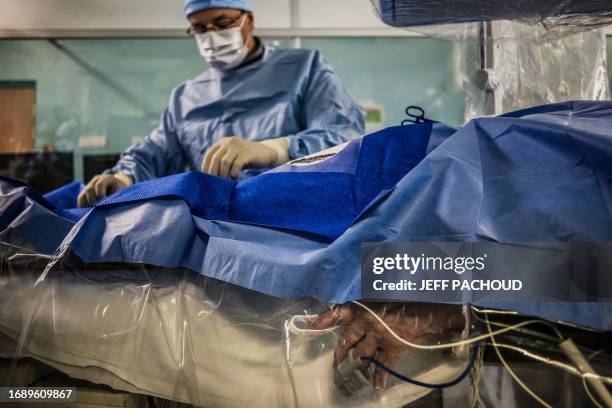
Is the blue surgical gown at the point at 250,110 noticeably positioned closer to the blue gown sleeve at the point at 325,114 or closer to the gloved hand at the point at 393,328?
the blue gown sleeve at the point at 325,114

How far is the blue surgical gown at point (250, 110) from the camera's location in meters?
1.15

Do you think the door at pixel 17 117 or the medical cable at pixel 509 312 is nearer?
the medical cable at pixel 509 312

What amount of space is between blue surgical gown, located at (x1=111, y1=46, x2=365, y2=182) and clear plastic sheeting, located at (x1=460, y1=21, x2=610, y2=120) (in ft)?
0.91

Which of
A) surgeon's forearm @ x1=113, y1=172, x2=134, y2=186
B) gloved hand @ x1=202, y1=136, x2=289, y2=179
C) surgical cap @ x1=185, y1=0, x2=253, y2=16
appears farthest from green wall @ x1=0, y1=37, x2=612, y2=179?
gloved hand @ x1=202, y1=136, x2=289, y2=179

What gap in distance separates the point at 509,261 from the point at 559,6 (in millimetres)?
407

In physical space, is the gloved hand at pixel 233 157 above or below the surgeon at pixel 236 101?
below

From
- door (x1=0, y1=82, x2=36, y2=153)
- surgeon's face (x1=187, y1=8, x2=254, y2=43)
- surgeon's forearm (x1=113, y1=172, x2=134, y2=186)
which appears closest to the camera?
surgeon's forearm (x1=113, y1=172, x2=134, y2=186)

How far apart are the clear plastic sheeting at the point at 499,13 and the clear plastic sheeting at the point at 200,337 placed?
430 mm

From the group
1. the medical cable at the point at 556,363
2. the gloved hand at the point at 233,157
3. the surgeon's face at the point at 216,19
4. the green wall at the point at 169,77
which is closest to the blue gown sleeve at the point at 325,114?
the gloved hand at the point at 233,157

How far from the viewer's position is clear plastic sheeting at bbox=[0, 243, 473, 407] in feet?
1.70

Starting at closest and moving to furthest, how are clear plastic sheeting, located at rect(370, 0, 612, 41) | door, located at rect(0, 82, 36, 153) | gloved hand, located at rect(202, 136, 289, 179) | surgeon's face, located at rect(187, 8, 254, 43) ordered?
1. clear plastic sheeting, located at rect(370, 0, 612, 41)
2. gloved hand, located at rect(202, 136, 289, 179)
3. surgeon's face, located at rect(187, 8, 254, 43)
4. door, located at rect(0, 82, 36, 153)

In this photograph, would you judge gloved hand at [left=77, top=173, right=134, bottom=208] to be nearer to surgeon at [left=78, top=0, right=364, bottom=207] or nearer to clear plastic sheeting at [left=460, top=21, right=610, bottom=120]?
surgeon at [left=78, top=0, right=364, bottom=207]

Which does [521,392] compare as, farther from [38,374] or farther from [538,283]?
[38,374]

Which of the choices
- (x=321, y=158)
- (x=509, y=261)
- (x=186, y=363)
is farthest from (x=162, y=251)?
(x=509, y=261)
